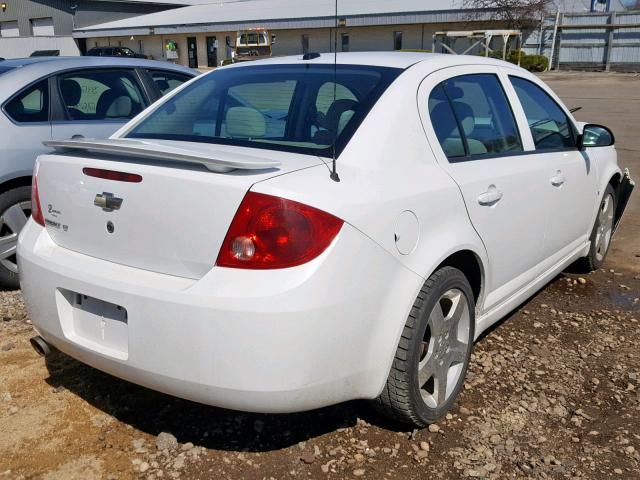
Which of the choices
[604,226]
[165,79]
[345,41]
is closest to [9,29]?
[345,41]

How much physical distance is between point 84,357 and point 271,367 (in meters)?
0.90

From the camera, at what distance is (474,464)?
9.08ft

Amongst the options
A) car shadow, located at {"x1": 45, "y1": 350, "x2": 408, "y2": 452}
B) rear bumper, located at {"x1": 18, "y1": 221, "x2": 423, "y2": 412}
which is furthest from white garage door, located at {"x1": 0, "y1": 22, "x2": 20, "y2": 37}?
rear bumper, located at {"x1": 18, "y1": 221, "x2": 423, "y2": 412}

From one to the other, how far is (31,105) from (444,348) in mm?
3543

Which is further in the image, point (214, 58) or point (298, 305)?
point (214, 58)

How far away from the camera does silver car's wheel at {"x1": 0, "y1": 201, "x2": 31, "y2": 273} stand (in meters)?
4.65

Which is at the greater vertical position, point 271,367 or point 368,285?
point 368,285

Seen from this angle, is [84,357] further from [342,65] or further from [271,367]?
[342,65]

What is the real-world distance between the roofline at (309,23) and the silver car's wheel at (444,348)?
94.3 ft

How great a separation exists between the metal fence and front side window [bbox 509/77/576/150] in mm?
33338

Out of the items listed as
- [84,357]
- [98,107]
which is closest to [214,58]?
[98,107]

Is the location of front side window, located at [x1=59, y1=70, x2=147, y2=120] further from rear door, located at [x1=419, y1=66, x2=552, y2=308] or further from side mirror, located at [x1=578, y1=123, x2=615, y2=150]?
side mirror, located at [x1=578, y1=123, x2=615, y2=150]

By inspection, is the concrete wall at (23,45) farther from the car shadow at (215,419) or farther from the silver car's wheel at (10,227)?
the car shadow at (215,419)

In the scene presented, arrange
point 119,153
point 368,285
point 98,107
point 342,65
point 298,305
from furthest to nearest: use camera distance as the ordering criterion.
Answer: point 98,107, point 342,65, point 119,153, point 368,285, point 298,305
